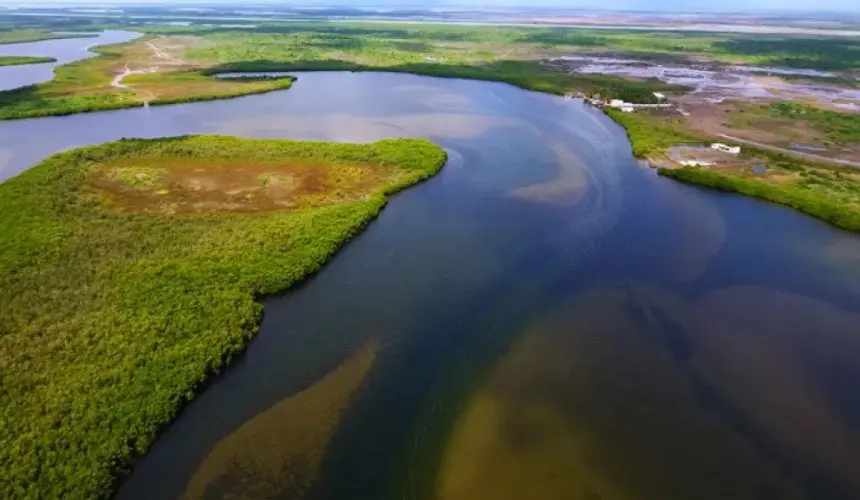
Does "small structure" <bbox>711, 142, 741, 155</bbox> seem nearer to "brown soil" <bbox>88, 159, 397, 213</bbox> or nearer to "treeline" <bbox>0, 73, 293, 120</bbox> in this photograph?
"brown soil" <bbox>88, 159, 397, 213</bbox>

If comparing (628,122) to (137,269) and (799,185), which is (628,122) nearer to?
(799,185)

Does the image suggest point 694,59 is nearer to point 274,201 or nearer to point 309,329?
point 274,201

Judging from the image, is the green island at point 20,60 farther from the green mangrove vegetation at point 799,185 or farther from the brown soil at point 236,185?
the green mangrove vegetation at point 799,185

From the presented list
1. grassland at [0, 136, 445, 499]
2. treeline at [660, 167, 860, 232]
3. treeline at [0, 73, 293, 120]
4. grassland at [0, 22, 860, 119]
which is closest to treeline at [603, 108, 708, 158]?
treeline at [660, 167, 860, 232]

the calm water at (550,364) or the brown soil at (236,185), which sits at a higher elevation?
the brown soil at (236,185)

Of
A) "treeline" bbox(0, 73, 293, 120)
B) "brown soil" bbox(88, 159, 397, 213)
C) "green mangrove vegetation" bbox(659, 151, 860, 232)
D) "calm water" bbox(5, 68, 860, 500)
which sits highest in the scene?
"green mangrove vegetation" bbox(659, 151, 860, 232)

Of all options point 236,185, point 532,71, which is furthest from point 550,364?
point 532,71

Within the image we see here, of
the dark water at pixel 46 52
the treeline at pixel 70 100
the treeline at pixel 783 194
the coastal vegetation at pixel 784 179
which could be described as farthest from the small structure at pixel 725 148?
the dark water at pixel 46 52
